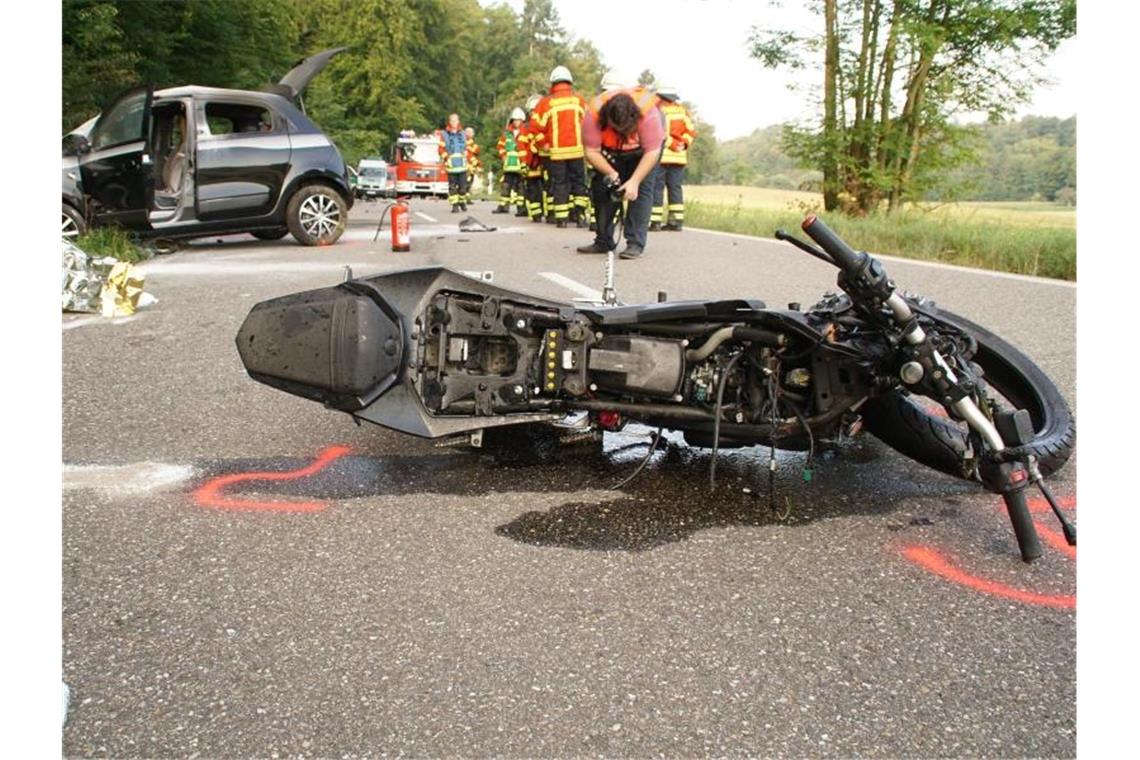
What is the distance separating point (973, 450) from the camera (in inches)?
111

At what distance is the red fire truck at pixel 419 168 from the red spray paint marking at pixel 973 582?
3103cm

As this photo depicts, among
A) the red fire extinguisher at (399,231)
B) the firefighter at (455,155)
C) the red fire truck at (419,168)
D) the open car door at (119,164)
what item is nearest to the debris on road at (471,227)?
the red fire extinguisher at (399,231)

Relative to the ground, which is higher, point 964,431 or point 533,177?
point 533,177

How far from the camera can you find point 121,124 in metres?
9.69

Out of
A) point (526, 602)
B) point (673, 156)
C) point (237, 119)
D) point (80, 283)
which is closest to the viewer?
point (526, 602)

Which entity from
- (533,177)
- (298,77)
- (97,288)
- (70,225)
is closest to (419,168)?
(533,177)

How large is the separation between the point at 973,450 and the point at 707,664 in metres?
1.20

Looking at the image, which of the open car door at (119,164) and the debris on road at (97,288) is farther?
the open car door at (119,164)

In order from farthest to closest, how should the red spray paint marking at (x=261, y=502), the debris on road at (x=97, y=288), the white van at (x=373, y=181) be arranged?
the white van at (x=373, y=181), the debris on road at (x=97, y=288), the red spray paint marking at (x=261, y=502)

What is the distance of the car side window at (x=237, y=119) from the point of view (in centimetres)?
1038

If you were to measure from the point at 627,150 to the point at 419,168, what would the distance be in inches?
953

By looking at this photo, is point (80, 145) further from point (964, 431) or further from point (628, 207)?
point (964, 431)

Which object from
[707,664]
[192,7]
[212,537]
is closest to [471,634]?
[707,664]

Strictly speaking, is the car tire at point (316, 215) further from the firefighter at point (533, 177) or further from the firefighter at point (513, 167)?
the firefighter at point (513, 167)
